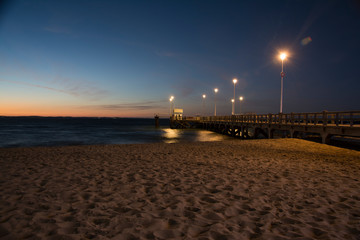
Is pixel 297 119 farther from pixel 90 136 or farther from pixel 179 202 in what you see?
pixel 90 136

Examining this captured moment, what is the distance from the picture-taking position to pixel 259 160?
29.9ft

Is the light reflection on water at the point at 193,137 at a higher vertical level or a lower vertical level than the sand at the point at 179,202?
lower

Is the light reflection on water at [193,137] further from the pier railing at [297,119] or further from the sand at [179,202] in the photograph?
the sand at [179,202]

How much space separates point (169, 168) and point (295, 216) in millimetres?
4477

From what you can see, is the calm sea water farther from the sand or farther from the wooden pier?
the sand

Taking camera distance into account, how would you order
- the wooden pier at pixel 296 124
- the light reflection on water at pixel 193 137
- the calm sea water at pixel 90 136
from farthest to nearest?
the light reflection on water at pixel 193 137 → the calm sea water at pixel 90 136 → the wooden pier at pixel 296 124

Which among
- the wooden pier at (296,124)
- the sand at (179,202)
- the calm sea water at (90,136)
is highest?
the wooden pier at (296,124)

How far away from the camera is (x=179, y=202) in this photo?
452 centimetres

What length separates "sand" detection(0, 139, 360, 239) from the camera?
338cm

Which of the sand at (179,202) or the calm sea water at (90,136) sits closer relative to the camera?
the sand at (179,202)

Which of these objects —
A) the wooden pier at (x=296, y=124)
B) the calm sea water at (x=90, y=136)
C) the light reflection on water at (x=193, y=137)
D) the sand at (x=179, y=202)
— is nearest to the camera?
the sand at (x=179, y=202)

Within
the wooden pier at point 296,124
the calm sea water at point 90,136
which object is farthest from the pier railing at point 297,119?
the calm sea water at point 90,136

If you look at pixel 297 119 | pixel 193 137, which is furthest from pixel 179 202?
pixel 193 137

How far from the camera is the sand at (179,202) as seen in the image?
11.1ft
